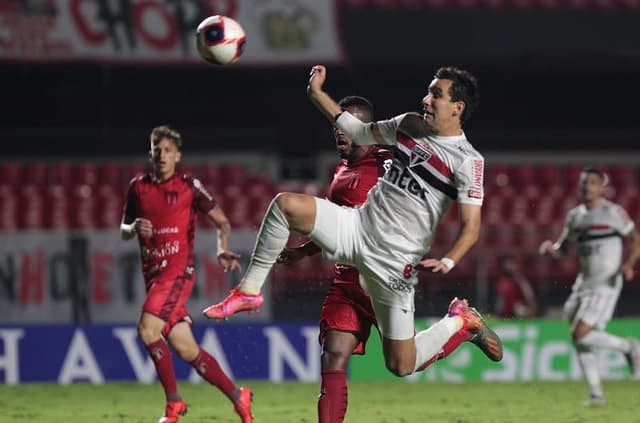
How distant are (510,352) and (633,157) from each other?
859cm

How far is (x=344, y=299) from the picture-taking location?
714 centimetres

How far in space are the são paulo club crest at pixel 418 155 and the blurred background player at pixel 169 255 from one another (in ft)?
6.67

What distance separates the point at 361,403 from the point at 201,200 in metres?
2.74

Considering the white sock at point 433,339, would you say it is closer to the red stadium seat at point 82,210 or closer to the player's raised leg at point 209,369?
the player's raised leg at point 209,369

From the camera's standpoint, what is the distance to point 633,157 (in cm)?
2050

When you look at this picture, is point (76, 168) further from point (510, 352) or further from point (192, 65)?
point (510, 352)

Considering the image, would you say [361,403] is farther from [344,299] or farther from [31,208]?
[31,208]

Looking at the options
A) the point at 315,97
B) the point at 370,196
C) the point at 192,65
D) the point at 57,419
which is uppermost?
the point at 192,65

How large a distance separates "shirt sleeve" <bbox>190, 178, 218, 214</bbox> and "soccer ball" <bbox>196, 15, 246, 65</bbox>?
1.72m

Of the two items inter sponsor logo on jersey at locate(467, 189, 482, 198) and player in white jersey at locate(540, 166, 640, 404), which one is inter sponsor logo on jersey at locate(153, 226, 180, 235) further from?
player in white jersey at locate(540, 166, 640, 404)

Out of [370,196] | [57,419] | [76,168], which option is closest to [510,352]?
[57,419]

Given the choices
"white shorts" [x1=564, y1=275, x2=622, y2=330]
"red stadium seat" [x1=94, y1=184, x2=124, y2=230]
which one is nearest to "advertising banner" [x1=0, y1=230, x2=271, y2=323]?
"red stadium seat" [x1=94, y1=184, x2=124, y2=230]

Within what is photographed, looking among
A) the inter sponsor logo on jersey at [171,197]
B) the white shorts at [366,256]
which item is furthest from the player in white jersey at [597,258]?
the white shorts at [366,256]

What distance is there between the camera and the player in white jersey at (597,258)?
11.0m
